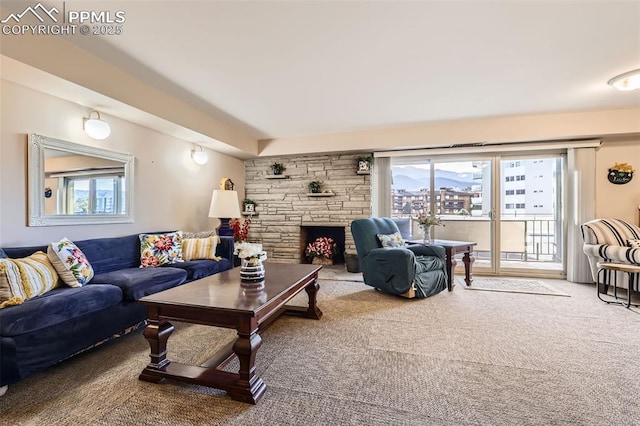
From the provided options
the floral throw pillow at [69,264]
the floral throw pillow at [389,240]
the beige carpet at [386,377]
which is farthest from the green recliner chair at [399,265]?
the floral throw pillow at [69,264]

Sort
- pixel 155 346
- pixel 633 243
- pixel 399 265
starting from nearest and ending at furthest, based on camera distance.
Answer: pixel 155 346 → pixel 399 265 → pixel 633 243

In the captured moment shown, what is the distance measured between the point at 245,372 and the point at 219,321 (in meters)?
0.31

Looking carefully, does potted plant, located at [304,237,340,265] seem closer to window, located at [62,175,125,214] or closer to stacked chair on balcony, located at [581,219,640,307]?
window, located at [62,175,125,214]

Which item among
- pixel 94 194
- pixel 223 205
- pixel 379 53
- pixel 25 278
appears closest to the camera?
pixel 25 278

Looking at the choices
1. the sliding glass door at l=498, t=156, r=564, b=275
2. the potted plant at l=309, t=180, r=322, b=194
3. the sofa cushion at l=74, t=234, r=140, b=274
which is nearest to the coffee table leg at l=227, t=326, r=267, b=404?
the sofa cushion at l=74, t=234, r=140, b=274

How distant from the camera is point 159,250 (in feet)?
10.3

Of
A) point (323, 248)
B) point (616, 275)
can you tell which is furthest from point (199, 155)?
point (616, 275)

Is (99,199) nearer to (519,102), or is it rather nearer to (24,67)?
(24,67)

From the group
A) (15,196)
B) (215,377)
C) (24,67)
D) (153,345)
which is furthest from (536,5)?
(15,196)

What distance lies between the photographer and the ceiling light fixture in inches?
106

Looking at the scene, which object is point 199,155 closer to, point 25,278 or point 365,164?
point 365,164

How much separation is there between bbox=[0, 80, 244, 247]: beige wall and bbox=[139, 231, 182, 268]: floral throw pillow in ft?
1.22

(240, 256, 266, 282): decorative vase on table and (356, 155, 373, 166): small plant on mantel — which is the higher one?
(356, 155, 373, 166): small plant on mantel

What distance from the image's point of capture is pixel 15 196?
2275mm
